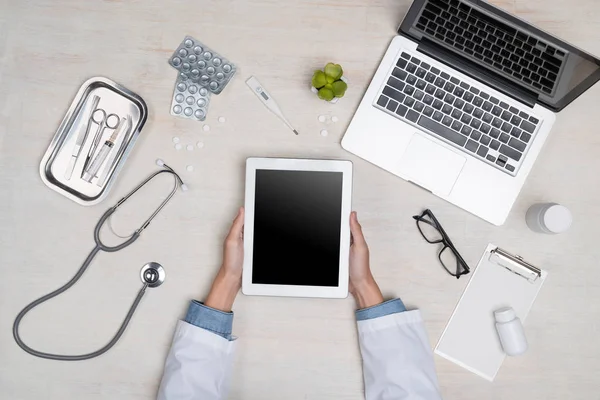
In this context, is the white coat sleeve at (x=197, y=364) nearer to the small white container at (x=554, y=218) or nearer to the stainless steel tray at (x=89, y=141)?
the stainless steel tray at (x=89, y=141)

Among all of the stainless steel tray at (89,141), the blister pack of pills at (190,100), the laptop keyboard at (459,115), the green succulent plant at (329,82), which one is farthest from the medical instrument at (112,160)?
the laptop keyboard at (459,115)

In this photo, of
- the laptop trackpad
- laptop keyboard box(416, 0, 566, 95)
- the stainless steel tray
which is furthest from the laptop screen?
the stainless steel tray

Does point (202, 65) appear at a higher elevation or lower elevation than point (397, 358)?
higher

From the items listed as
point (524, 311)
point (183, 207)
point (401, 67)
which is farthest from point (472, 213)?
point (183, 207)


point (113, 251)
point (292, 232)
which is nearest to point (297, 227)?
point (292, 232)

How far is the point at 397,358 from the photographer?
1.02 m

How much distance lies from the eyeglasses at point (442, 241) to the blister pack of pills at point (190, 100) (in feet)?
1.59

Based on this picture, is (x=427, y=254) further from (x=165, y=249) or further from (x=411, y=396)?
(x=165, y=249)

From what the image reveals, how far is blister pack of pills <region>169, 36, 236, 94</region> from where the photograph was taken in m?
1.06

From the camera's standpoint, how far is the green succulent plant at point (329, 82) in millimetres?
1003

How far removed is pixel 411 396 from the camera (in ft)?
3.32

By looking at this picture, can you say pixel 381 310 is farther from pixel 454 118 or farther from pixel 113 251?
pixel 113 251

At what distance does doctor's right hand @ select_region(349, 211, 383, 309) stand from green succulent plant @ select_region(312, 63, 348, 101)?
237mm

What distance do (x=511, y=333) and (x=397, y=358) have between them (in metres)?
0.23
